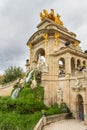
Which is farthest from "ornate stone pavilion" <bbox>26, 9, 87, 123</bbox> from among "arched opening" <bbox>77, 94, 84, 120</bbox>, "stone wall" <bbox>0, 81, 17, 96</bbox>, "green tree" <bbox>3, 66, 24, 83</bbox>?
"green tree" <bbox>3, 66, 24, 83</bbox>

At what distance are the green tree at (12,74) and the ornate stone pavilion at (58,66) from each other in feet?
35.4

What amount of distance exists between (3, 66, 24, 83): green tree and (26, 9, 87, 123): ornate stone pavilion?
10.8 m

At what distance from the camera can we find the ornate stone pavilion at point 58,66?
54.7 ft

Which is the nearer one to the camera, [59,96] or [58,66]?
[59,96]

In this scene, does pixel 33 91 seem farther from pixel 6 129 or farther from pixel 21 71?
pixel 21 71

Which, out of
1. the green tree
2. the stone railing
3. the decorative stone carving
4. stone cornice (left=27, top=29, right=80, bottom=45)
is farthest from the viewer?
the green tree

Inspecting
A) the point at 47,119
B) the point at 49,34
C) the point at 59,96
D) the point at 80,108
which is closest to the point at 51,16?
the point at 49,34

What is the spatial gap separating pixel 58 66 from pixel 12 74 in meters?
18.1

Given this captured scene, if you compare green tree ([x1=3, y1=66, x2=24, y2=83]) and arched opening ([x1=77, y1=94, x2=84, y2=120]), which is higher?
green tree ([x1=3, y1=66, x2=24, y2=83])

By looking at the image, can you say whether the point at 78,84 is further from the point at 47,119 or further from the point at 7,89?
the point at 7,89

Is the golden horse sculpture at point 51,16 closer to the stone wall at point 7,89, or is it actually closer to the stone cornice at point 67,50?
the stone cornice at point 67,50

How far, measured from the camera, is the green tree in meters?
35.4

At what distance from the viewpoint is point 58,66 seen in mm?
20797

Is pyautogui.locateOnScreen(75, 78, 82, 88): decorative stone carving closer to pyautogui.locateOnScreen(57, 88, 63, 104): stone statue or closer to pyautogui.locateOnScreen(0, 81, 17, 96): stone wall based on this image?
pyautogui.locateOnScreen(57, 88, 63, 104): stone statue
